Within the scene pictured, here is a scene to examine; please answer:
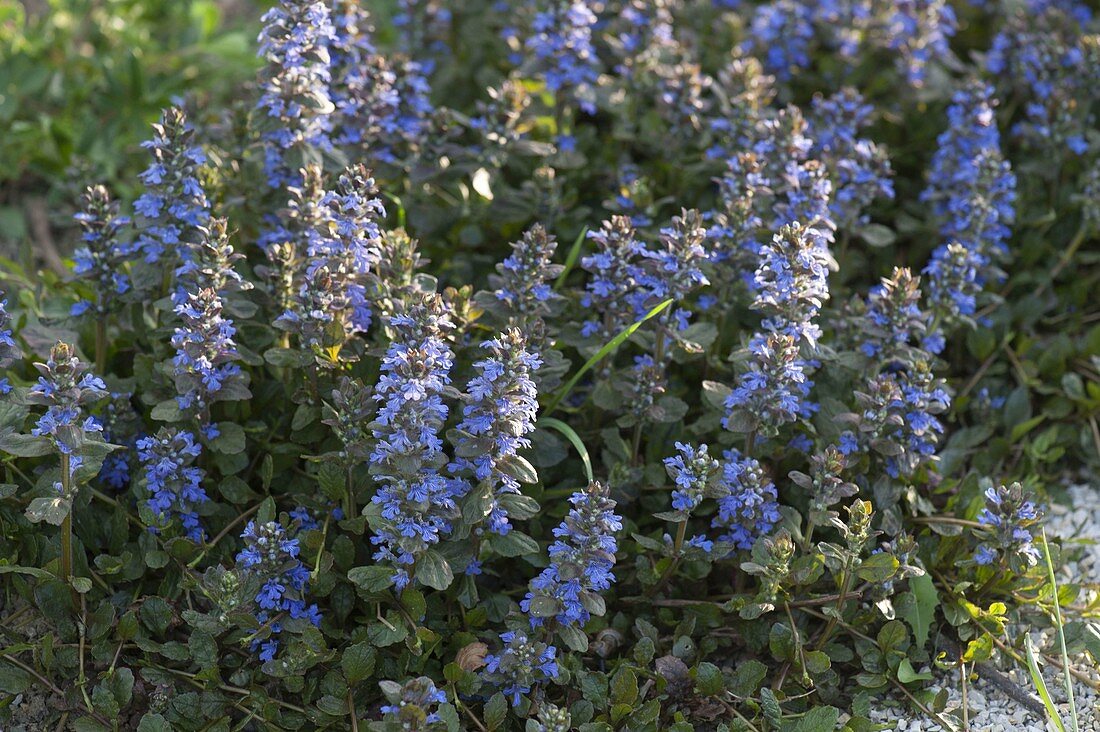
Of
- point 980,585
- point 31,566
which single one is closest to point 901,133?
point 980,585

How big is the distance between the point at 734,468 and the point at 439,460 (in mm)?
843

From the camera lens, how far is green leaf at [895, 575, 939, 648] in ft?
10.3

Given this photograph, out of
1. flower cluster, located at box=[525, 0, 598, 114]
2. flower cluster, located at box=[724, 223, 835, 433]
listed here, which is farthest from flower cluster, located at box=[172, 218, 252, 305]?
flower cluster, located at box=[525, 0, 598, 114]

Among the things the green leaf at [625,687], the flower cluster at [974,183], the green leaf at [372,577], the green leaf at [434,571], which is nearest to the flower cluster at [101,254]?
the green leaf at [372,577]

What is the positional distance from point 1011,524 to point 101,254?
8.69ft

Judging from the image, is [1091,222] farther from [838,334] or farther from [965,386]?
[838,334]

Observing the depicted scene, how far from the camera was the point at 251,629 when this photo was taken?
2.97 meters

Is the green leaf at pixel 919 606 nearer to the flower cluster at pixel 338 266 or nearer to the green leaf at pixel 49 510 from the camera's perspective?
the flower cluster at pixel 338 266

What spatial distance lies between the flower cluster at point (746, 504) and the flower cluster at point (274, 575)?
1.12m

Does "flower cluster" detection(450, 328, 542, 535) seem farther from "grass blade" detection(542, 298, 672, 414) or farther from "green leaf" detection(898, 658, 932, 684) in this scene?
"green leaf" detection(898, 658, 932, 684)

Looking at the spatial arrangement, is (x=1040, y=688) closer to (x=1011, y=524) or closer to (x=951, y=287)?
(x=1011, y=524)

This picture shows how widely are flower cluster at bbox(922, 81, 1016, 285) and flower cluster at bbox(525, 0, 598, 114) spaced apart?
4.24 ft

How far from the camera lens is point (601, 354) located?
3.32 m

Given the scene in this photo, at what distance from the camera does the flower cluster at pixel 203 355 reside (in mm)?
2957
